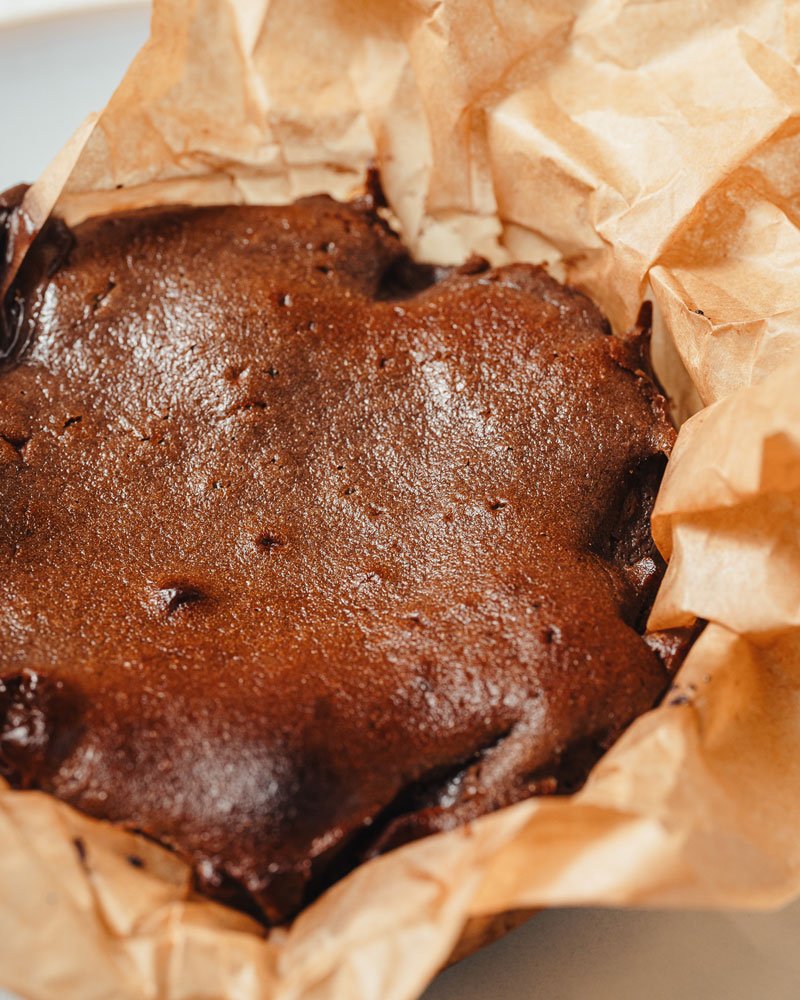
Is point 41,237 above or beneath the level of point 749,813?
above

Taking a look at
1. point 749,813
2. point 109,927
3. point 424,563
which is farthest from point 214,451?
point 749,813

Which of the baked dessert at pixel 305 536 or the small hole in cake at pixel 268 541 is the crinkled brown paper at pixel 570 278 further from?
the small hole in cake at pixel 268 541

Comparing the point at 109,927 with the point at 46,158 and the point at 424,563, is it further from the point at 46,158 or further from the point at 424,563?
the point at 46,158

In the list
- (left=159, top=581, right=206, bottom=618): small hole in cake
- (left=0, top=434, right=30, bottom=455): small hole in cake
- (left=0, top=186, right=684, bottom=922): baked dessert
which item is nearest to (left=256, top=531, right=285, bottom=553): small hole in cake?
(left=0, top=186, right=684, bottom=922): baked dessert

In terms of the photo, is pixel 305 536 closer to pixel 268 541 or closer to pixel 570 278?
pixel 268 541

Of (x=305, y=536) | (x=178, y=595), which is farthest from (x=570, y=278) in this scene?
(x=178, y=595)

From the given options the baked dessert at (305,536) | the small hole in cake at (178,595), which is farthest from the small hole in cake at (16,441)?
the small hole in cake at (178,595)
